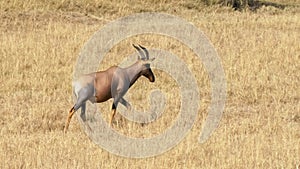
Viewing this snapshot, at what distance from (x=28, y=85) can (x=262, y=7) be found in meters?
19.4

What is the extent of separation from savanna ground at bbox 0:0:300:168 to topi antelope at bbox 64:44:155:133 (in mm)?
377

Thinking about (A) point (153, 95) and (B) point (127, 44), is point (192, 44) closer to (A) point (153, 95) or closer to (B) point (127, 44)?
(B) point (127, 44)

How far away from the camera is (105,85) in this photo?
9.09 m

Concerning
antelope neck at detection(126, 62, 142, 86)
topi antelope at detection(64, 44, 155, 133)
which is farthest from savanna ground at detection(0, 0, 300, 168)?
antelope neck at detection(126, 62, 142, 86)

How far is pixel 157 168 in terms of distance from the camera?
670cm

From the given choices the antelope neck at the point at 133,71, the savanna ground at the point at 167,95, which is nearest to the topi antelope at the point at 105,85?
the antelope neck at the point at 133,71

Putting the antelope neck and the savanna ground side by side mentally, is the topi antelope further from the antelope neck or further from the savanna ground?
the savanna ground

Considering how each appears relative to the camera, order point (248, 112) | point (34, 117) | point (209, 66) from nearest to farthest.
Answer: point (34, 117) → point (248, 112) → point (209, 66)

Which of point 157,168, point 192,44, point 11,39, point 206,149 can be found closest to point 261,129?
point 206,149

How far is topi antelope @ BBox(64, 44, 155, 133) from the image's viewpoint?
29.2ft

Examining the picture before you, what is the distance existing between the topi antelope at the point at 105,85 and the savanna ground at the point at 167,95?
1.24 feet

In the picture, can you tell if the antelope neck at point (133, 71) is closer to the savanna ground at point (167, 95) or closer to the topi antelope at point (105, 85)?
the topi antelope at point (105, 85)

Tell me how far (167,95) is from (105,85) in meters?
2.36

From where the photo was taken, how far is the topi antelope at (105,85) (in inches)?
351
